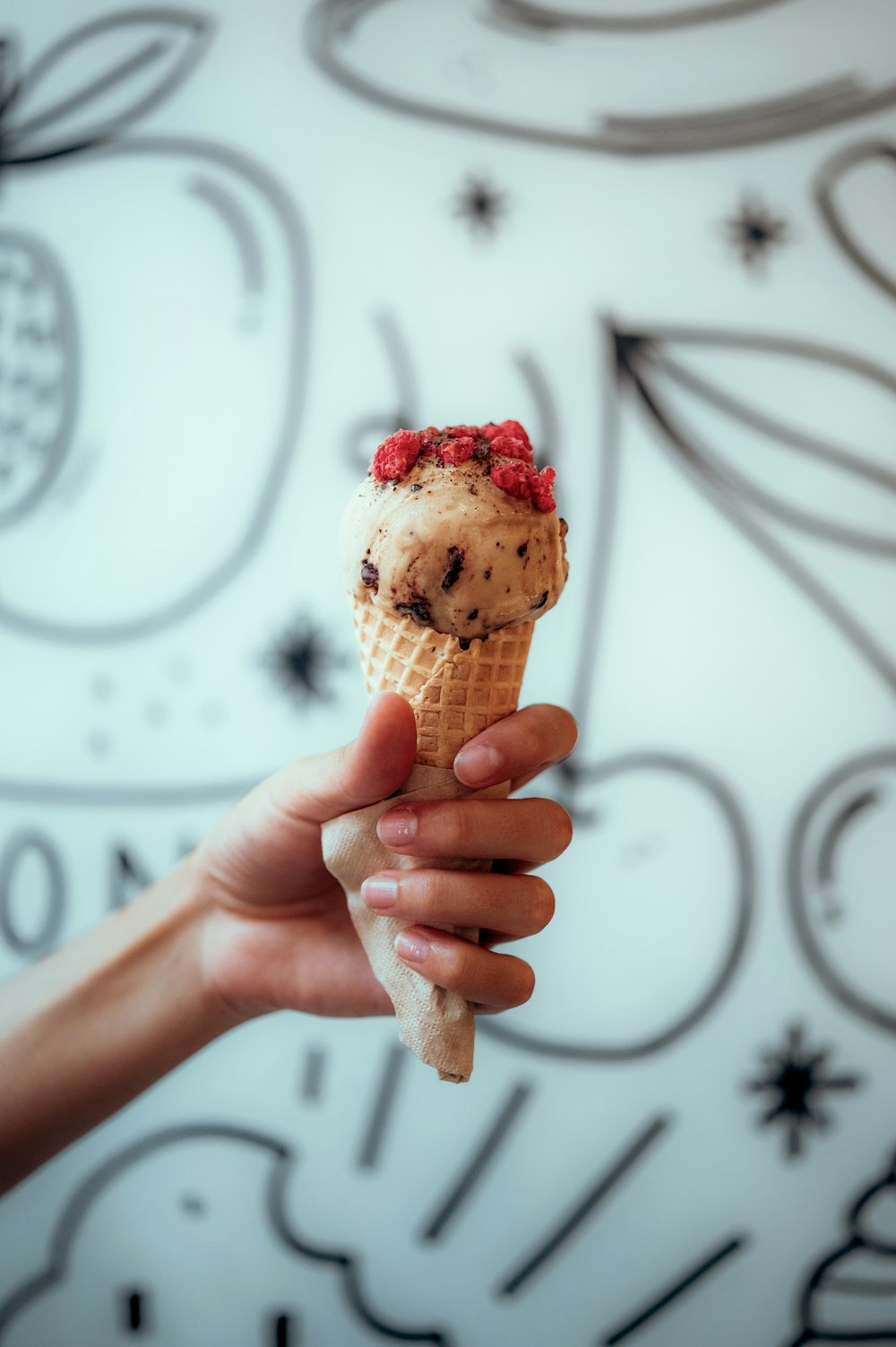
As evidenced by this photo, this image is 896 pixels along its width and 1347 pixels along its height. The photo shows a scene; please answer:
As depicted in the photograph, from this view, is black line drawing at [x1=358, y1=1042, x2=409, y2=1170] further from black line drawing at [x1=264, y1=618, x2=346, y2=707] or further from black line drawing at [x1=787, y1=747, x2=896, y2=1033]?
black line drawing at [x1=787, y1=747, x2=896, y2=1033]

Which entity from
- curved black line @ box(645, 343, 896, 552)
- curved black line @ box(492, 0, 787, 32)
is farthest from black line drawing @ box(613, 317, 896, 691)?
curved black line @ box(492, 0, 787, 32)

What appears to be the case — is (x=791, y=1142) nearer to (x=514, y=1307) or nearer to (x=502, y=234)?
(x=514, y=1307)

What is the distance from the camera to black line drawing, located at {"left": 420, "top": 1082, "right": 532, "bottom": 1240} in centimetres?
187

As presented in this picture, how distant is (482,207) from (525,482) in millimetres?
1225

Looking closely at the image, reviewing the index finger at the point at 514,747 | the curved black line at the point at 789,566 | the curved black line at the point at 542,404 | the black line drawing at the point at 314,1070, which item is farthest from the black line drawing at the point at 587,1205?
the curved black line at the point at 542,404

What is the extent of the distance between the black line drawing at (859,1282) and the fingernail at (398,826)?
1620 millimetres

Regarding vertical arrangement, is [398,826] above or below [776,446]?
below

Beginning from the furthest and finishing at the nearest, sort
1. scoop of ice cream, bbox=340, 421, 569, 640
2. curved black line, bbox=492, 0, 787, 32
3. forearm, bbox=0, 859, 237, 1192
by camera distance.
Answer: curved black line, bbox=492, 0, 787, 32 < forearm, bbox=0, 859, 237, 1192 < scoop of ice cream, bbox=340, 421, 569, 640

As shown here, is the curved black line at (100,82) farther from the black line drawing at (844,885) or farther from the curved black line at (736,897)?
the black line drawing at (844,885)

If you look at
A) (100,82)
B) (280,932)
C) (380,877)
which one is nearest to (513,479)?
(380,877)

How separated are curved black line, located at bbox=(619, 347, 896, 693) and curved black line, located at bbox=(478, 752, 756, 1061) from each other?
0.41 meters

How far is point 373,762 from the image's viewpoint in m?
0.92

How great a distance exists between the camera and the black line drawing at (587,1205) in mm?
1868

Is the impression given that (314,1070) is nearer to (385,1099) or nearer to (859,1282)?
(385,1099)
